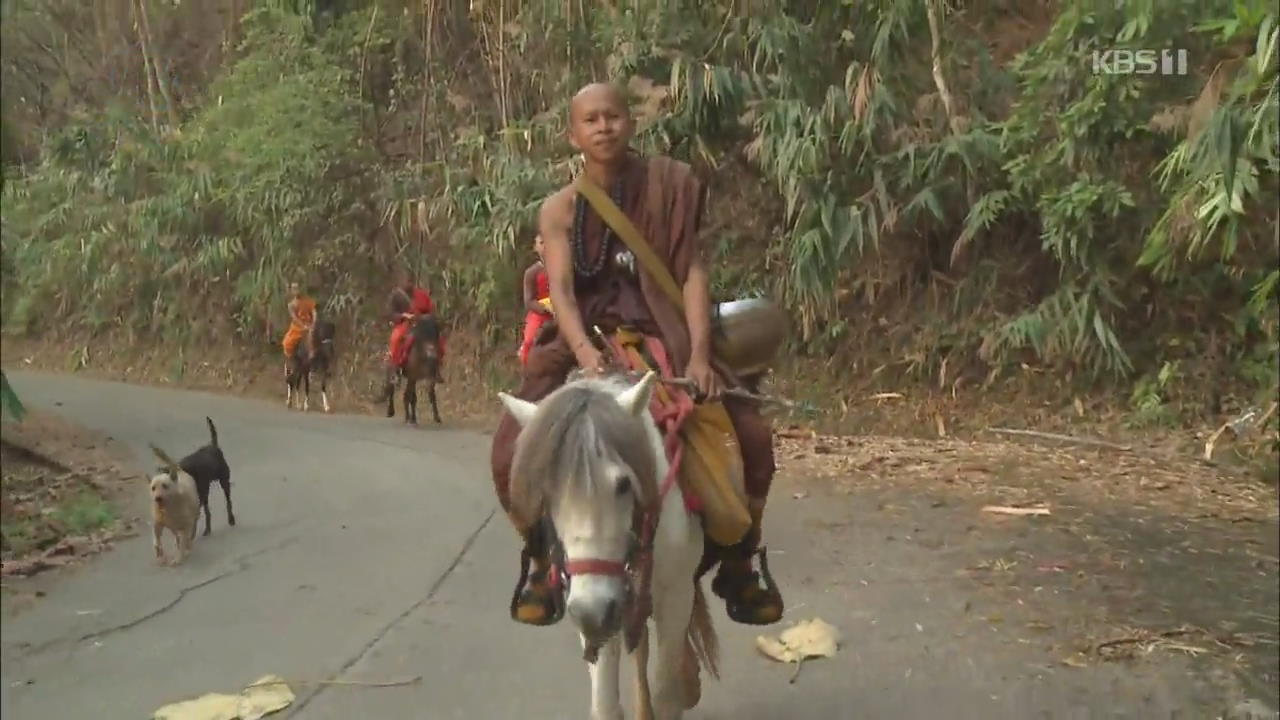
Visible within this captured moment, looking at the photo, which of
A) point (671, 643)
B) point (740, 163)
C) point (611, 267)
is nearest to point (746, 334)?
point (611, 267)

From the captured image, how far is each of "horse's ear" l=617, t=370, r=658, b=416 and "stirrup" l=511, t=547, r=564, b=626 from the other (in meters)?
0.61

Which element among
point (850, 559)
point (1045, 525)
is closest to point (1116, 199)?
point (1045, 525)

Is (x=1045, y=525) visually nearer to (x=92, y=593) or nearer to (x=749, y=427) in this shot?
(x=749, y=427)

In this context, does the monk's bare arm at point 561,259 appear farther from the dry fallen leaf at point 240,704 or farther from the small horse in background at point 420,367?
the dry fallen leaf at point 240,704

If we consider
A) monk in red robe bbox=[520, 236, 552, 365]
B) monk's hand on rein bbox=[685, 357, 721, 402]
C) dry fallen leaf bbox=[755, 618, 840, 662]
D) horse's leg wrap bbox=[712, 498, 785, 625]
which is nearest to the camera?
monk's hand on rein bbox=[685, 357, 721, 402]

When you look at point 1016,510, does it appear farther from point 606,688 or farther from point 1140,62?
point 606,688

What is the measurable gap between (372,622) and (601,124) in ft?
6.59

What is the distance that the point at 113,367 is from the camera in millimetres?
3180

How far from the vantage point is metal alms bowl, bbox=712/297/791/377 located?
3107 millimetres

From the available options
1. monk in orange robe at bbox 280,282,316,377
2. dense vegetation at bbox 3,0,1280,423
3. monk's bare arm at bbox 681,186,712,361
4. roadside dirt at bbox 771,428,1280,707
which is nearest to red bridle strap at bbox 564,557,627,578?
monk's bare arm at bbox 681,186,712,361

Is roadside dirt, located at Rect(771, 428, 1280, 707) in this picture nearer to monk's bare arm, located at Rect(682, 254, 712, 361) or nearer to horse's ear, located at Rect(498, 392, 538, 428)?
monk's bare arm, located at Rect(682, 254, 712, 361)

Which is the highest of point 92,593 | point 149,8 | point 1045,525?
point 149,8

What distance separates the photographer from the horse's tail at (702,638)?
3.36 meters

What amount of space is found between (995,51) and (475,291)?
5186mm
